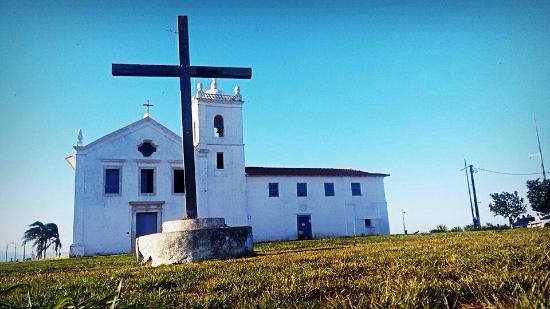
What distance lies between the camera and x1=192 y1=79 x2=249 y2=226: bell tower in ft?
94.0

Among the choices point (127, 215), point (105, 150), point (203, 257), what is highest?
point (105, 150)

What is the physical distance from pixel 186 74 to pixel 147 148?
18807 mm

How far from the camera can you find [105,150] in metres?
26.3

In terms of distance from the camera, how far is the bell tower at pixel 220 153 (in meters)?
28.7

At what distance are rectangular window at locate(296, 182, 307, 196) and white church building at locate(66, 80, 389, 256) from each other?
9 centimetres

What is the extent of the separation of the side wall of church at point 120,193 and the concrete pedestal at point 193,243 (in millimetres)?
17475

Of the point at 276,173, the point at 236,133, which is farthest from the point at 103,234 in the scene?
the point at 276,173

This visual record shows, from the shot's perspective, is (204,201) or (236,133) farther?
(236,133)

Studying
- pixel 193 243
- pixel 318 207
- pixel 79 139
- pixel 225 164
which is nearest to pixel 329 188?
pixel 318 207

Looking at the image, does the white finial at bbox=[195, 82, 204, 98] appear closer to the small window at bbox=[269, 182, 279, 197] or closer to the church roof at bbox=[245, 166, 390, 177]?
the church roof at bbox=[245, 166, 390, 177]

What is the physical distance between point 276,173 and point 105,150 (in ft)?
44.6

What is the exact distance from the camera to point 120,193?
25766 millimetres

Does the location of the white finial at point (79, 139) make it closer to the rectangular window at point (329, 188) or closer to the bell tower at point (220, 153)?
the bell tower at point (220, 153)

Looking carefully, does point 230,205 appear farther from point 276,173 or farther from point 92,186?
point 92,186
